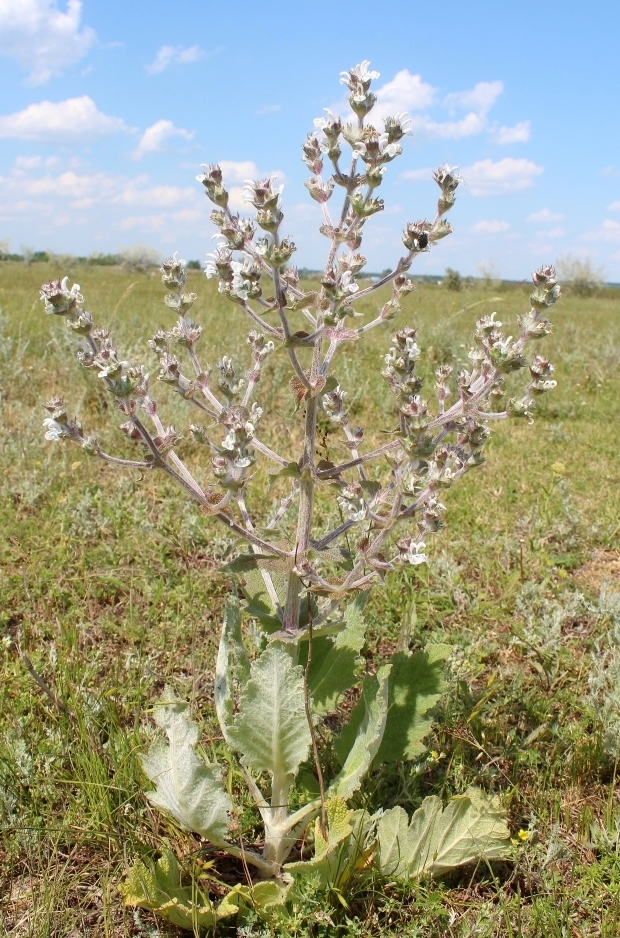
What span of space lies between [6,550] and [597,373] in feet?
23.8

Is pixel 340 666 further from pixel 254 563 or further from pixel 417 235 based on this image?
pixel 417 235

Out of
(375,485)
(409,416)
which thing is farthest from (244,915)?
(409,416)

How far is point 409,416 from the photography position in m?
1.73

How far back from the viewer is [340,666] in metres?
2.08

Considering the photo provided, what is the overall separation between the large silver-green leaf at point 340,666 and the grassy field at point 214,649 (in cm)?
43

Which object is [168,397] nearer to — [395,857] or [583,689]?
[583,689]

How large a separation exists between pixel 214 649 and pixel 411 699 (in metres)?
1.01

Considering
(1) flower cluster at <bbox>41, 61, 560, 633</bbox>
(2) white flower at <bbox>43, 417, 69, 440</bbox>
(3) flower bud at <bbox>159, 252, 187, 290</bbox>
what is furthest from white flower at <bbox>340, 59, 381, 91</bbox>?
(2) white flower at <bbox>43, 417, 69, 440</bbox>

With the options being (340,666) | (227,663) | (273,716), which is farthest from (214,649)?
(273,716)

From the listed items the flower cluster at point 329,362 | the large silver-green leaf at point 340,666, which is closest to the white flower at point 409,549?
the flower cluster at point 329,362

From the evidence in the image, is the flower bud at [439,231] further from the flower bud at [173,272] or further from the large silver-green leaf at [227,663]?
the large silver-green leaf at [227,663]

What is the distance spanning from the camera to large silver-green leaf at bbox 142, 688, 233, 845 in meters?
1.85

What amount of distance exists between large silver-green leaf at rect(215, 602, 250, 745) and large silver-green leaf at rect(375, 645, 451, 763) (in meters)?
0.47

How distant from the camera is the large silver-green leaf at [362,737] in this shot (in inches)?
75.4
